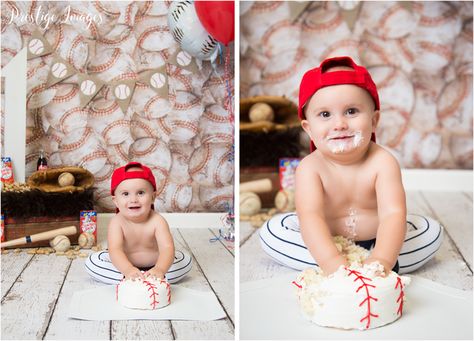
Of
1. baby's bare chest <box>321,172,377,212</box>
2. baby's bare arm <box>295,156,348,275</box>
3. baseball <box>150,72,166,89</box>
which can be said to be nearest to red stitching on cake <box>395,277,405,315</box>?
baby's bare arm <box>295,156,348,275</box>

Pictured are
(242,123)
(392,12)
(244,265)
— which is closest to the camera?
(244,265)

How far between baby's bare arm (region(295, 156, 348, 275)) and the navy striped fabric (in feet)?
0.57

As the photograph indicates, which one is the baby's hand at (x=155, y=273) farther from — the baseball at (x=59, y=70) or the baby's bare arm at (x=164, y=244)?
the baseball at (x=59, y=70)

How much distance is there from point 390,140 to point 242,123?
705mm

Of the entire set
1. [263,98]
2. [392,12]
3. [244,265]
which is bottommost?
[244,265]

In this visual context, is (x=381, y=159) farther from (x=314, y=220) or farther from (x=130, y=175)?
(x=130, y=175)

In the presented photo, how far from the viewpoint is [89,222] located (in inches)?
49.3

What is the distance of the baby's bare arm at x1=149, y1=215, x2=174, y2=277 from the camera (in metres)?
1.21

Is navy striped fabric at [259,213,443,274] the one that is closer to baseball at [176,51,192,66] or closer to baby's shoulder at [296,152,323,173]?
baby's shoulder at [296,152,323,173]

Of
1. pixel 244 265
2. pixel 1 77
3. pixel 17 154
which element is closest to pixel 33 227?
pixel 17 154

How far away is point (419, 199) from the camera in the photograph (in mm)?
2180

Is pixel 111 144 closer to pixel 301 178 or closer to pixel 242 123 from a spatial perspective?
pixel 301 178

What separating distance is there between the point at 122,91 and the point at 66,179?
0.22 m

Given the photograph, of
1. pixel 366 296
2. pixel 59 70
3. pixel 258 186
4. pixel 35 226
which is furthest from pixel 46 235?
pixel 258 186
